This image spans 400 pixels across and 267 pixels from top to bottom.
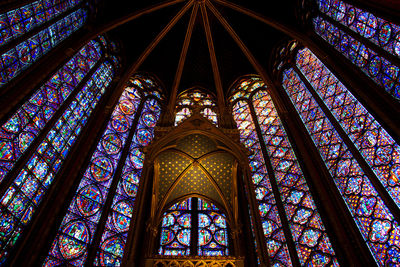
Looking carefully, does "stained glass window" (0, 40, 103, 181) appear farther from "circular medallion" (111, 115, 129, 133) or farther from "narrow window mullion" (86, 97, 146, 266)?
"narrow window mullion" (86, 97, 146, 266)

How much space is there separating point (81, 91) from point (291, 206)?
20.9 feet

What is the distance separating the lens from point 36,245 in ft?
18.4

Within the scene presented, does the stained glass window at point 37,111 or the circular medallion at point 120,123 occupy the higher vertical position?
the circular medallion at point 120,123

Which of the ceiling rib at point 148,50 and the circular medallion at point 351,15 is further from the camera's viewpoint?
the ceiling rib at point 148,50

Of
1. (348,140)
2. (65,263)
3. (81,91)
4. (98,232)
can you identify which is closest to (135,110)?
(81,91)

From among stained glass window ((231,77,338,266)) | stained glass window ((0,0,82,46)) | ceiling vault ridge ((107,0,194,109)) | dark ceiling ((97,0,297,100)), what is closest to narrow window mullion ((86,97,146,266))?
ceiling vault ridge ((107,0,194,109))

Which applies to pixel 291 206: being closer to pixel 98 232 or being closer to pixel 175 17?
pixel 98 232

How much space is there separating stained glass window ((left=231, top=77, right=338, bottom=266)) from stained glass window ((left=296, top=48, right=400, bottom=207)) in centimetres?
161

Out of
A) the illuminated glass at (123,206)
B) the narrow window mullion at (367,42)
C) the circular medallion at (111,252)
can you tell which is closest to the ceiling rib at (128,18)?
the illuminated glass at (123,206)

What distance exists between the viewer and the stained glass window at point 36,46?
20.0 feet

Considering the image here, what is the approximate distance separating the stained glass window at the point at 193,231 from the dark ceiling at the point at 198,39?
5.95m

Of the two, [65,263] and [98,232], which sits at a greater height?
[98,232]

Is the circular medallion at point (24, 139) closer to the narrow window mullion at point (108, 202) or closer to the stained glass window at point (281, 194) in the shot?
the narrow window mullion at point (108, 202)

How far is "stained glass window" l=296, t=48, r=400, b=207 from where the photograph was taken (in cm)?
564
